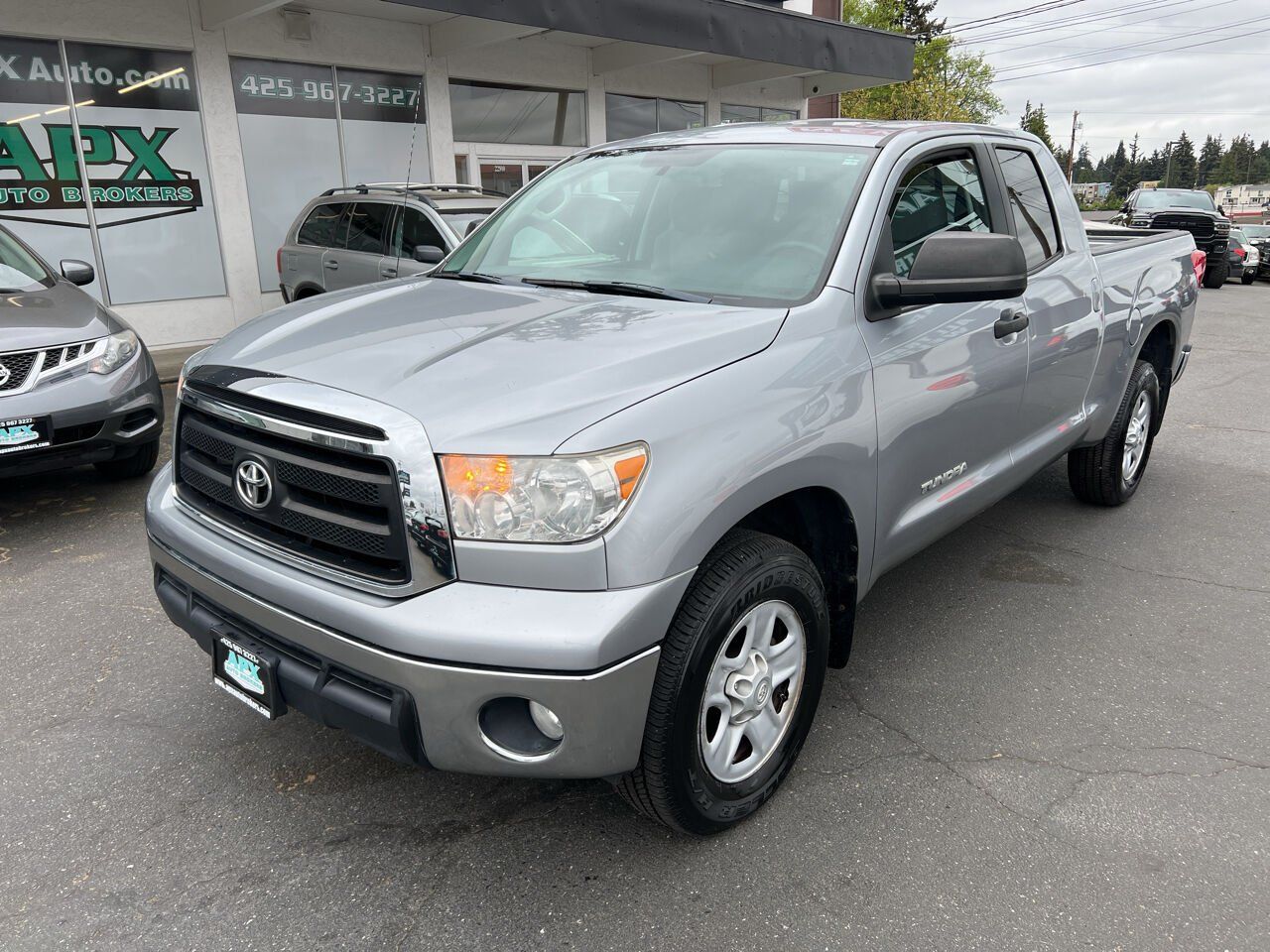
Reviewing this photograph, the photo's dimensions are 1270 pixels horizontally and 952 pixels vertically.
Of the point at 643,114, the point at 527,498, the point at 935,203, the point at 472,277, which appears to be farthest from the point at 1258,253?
the point at 527,498

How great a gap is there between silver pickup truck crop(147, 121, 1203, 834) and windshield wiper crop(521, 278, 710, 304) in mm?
17

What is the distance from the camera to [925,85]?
37.5 metres

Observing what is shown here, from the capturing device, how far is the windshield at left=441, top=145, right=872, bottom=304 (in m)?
2.95

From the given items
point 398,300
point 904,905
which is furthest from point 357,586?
point 904,905

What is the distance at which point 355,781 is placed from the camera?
283 centimetres

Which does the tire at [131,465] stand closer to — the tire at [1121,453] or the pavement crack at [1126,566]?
the pavement crack at [1126,566]

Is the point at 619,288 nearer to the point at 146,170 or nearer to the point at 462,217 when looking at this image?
the point at 462,217

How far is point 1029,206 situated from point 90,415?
4.64 m

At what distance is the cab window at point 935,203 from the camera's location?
3.17 m

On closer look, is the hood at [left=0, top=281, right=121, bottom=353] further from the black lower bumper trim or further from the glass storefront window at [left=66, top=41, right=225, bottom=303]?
the glass storefront window at [left=66, top=41, right=225, bottom=303]

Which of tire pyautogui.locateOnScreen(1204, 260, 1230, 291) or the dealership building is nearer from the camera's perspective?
the dealership building

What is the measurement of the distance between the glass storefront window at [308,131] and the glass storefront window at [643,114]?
3.55 meters

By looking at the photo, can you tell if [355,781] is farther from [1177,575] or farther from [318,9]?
[318,9]

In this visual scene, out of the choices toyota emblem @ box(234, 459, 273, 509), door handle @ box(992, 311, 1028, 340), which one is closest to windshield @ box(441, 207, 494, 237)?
door handle @ box(992, 311, 1028, 340)
